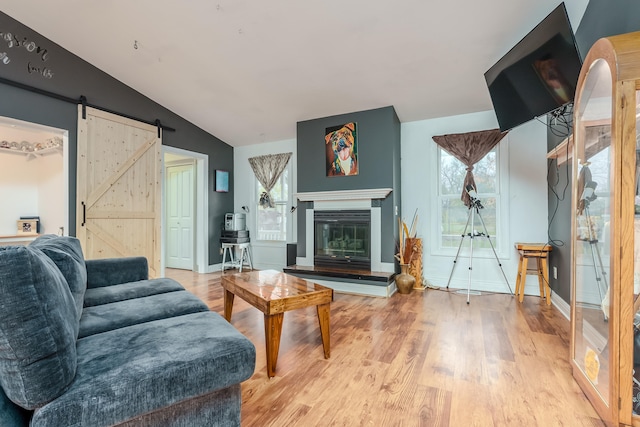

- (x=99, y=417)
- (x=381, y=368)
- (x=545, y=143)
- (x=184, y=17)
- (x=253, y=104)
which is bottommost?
(x=381, y=368)

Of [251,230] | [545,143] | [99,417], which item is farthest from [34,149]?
[545,143]

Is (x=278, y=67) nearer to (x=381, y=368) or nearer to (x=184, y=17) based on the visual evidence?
(x=184, y=17)

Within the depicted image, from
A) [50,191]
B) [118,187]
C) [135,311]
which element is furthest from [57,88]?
[135,311]

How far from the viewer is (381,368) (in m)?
1.96

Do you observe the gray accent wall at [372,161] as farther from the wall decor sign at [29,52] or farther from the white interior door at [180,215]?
the wall decor sign at [29,52]

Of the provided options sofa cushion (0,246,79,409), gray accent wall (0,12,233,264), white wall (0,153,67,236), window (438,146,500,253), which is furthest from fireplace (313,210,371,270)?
white wall (0,153,67,236)

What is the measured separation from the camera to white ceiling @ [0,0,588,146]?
2617 millimetres

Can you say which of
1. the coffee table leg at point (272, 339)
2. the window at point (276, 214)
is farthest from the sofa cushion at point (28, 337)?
the window at point (276, 214)

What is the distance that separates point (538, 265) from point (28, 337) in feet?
14.3

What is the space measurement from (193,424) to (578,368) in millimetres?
2107

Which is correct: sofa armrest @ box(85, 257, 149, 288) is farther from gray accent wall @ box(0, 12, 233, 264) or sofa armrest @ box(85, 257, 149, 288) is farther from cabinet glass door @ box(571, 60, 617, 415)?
cabinet glass door @ box(571, 60, 617, 415)

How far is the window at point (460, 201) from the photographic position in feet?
13.3

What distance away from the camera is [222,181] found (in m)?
5.75

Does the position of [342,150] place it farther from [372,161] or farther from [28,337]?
[28,337]
